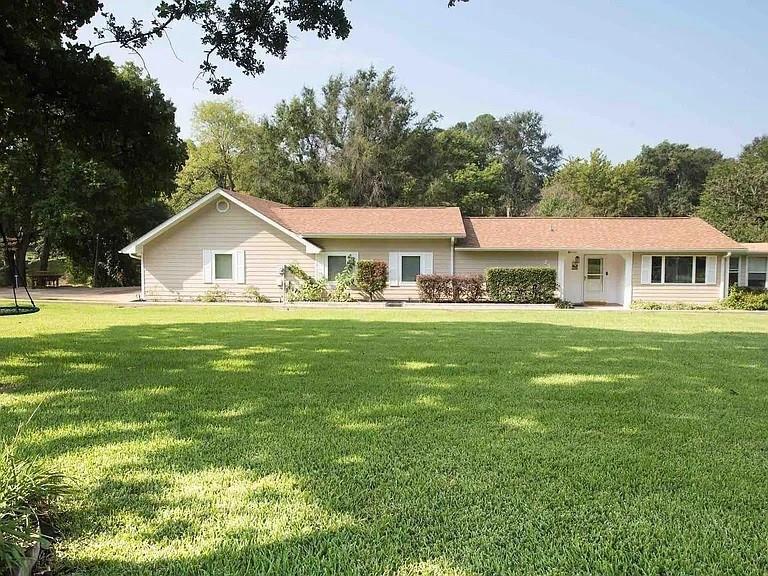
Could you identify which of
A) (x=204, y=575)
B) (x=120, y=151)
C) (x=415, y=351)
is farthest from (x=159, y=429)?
(x=120, y=151)

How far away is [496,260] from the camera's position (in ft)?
68.9

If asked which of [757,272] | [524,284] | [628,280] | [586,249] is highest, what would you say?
[586,249]

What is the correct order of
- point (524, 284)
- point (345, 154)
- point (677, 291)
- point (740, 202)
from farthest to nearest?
point (345, 154) < point (740, 202) < point (677, 291) < point (524, 284)

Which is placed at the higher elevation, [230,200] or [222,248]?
[230,200]

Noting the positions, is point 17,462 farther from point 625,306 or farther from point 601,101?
point 601,101

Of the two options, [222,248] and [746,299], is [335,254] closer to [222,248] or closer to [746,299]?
[222,248]

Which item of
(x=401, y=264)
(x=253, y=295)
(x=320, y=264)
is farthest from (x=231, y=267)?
(x=401, y=264)

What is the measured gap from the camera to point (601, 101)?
94.0 feet

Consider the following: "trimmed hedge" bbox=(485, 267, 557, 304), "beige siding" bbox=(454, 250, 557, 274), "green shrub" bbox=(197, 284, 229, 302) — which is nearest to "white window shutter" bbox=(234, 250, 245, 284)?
"green shrub" bbox=(197, 284, 229, 302)

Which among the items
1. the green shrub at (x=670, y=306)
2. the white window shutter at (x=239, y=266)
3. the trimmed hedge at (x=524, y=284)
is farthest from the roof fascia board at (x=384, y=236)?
the green shrub at (x=670, y=306)

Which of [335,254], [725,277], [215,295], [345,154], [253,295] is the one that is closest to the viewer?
[725,277]

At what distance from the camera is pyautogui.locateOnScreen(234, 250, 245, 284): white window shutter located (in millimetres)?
20781

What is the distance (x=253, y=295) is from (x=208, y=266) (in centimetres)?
207

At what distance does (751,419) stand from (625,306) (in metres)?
16.8
